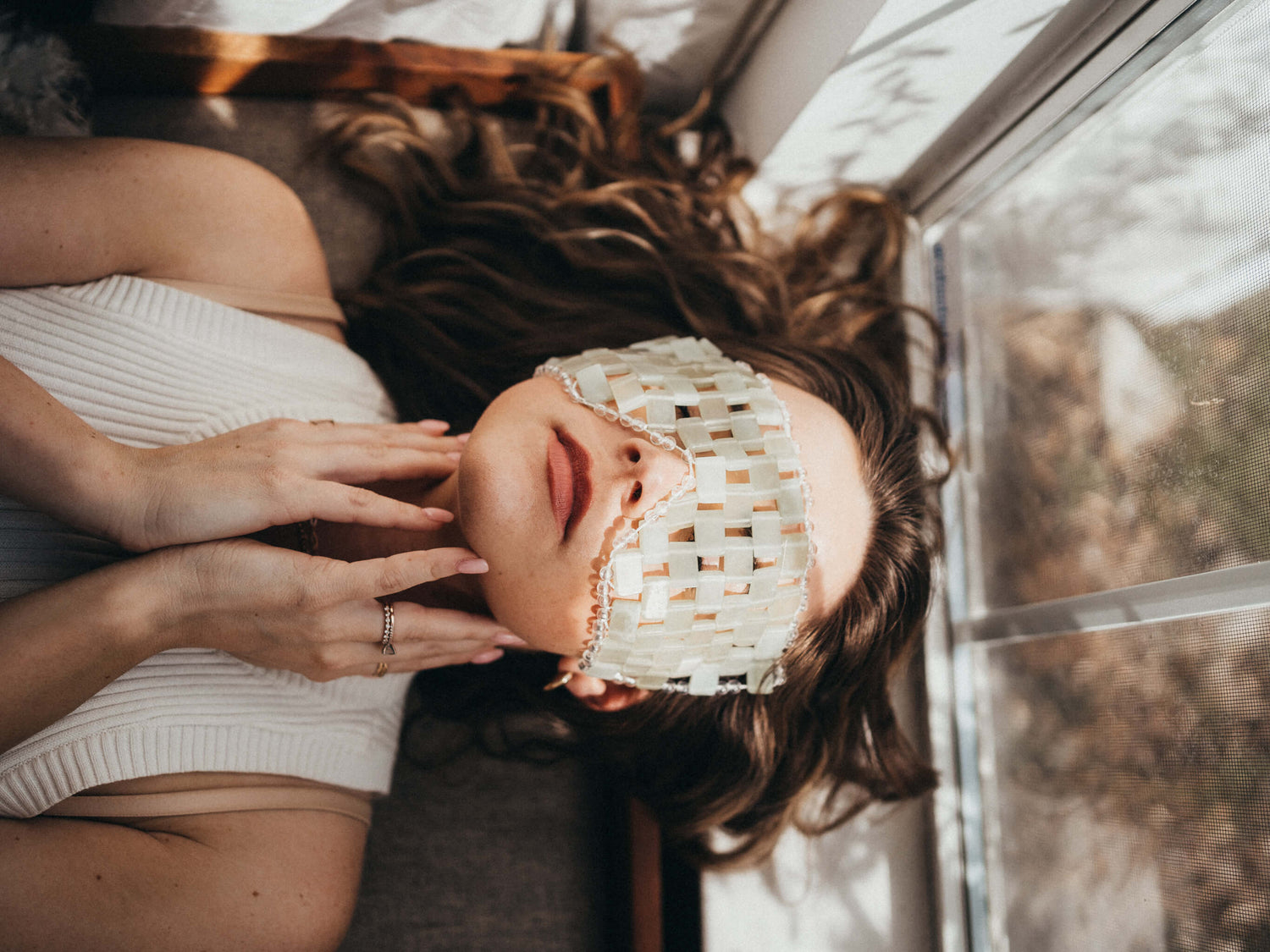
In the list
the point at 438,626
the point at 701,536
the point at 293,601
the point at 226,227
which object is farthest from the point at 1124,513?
the point at 226,227

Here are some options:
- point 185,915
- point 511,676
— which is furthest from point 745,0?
point 185,915

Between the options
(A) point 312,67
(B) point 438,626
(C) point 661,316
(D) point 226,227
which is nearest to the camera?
(B) point 438,626

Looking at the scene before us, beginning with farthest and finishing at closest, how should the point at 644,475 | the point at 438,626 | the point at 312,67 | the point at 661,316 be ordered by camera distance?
the point at 661,316 < the point at 312,67 < the point at 438,626 < the point at 644,475

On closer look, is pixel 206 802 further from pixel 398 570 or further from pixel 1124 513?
pixel 1124 513

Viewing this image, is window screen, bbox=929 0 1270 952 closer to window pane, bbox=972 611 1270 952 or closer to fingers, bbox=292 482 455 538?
window pane, bbox=972 611 1270 952

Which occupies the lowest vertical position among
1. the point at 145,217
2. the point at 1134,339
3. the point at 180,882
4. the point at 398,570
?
the point at 180,882

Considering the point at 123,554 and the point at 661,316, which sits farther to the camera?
the point at 661,316

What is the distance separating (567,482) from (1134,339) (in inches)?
30.4

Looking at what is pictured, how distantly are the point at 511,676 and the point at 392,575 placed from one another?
56cm

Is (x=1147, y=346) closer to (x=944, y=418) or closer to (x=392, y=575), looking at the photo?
(x=944, y=418)

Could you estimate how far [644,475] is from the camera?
0.87 m

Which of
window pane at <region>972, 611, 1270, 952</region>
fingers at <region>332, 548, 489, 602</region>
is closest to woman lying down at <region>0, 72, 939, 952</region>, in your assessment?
fingers at <region>332, 548, 489, 602</region>

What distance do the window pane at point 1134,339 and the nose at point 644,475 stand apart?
0.62 m

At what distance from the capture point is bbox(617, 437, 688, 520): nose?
87 centimetres
